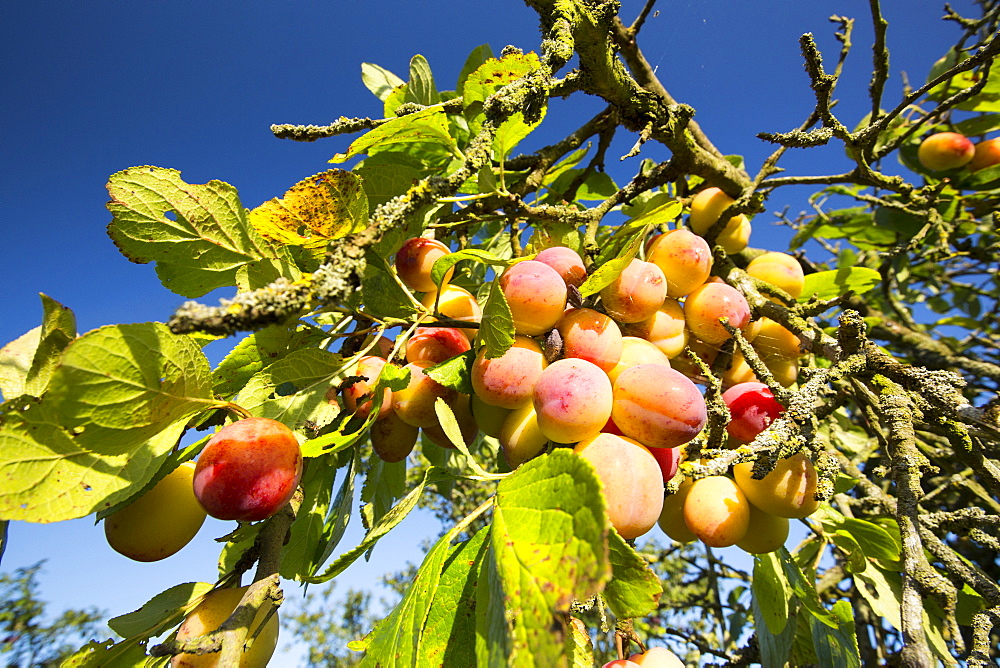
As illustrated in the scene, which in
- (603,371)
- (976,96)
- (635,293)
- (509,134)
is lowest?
(603,371)

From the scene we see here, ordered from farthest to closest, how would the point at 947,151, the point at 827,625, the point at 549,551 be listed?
the point at 947,151 < the point at 827,625 < the point at 549,551

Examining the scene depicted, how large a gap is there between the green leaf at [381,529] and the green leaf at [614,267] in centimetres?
38

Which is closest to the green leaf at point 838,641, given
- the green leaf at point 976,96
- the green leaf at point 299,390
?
the green leaf at point 299,390

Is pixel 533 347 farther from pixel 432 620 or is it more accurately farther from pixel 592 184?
pixel 592 184

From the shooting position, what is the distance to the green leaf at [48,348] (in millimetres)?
675

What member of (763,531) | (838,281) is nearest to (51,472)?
(763,531)

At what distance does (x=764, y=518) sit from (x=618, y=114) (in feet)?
2.86

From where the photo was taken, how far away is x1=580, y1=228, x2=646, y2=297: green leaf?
29.9 inches

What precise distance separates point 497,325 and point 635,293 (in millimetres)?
274

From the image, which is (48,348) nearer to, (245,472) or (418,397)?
(245,472)

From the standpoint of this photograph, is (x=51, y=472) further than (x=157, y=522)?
No

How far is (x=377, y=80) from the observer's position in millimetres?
1534

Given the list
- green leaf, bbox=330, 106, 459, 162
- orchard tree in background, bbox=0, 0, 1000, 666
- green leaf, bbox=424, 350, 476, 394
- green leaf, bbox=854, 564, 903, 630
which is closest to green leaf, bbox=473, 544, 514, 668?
orchard tree in background, bbox=0, 0, 1000, 666

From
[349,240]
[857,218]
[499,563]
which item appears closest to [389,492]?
[499,563]
